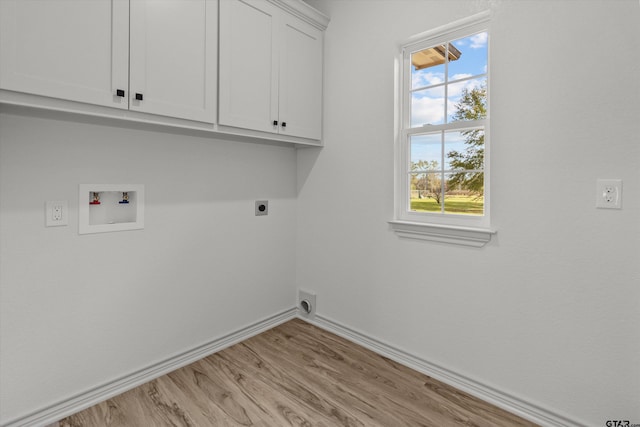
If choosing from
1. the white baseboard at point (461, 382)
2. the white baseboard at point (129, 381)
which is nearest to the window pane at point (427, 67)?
the white baseboard at point (461, 382)

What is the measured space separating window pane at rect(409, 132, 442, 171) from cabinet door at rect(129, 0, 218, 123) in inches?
51.8

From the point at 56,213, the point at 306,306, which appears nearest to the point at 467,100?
the point at 306,306

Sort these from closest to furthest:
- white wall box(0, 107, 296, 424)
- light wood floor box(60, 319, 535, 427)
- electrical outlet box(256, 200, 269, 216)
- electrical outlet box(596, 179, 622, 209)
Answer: electrical outlet box(596, 179, 622, 209), white wall box(0, 107, 296, 424), light wood floor box(60, 319, 535, 427), electrical outlet box(256, 200, 269, 216)

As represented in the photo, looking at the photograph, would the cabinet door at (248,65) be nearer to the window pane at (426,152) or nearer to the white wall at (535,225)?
the white wall at (535,225)

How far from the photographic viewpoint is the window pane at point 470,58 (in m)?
1.90

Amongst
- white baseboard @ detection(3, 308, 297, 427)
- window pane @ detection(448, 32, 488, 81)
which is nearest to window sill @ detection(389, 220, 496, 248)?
window pane @ detection(448, 32, 488, 81)

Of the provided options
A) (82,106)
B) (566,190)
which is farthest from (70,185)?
(566,190)

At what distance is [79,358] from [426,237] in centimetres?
210

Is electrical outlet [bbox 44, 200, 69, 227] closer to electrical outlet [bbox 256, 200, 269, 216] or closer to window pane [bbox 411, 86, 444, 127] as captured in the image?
electrical outlet [bbox 256, 200, 269, 216]

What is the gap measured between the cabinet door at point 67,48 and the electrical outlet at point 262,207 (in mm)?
1217

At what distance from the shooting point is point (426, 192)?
7.06ft

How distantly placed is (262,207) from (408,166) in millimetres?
1175

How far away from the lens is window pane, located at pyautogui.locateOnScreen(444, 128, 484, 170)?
192 cm

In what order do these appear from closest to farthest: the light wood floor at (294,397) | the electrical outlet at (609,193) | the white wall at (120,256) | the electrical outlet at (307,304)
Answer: the electrical outlet at (609,193) → the white wall at (120,256) → the light wood floor at (294,397) → the electrical outlet at (307,304)
